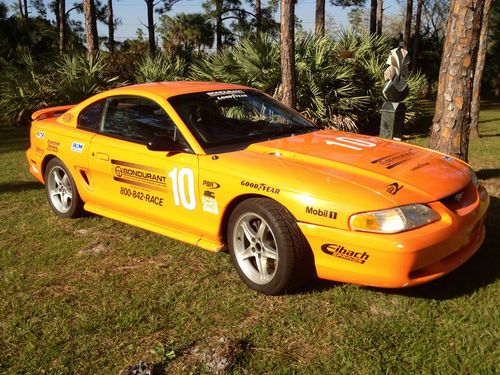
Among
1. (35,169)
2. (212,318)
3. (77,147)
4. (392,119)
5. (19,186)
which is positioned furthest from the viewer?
(392,119)

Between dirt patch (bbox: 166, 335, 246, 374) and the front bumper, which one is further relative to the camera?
the front bumper

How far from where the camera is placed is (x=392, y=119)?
23.3 ft

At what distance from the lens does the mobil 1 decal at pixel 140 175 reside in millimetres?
3967

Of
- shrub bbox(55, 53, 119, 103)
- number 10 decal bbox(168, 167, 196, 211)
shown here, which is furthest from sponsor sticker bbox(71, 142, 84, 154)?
shrub bbox(55, 53, 119, 103)

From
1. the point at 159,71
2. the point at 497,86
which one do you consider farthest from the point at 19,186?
the point at 497,86

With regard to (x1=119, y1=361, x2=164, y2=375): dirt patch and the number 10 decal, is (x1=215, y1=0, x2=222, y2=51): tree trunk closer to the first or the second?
the number 10 decal

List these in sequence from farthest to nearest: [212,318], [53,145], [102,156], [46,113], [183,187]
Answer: [46,113]
[53,145]
[102,156]
[183,187]
[212,318]

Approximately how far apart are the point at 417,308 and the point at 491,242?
1416 millimetres

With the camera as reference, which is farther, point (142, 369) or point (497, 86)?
point (497, 86)

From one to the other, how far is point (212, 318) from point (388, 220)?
1.29 m

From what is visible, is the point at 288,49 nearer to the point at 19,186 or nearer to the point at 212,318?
the point at 19,186

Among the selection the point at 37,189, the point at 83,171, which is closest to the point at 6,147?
the point at 37,189

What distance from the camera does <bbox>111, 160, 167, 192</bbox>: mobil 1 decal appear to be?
13.0 feet

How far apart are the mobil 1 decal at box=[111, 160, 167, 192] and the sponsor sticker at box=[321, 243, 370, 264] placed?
1.50 metres
